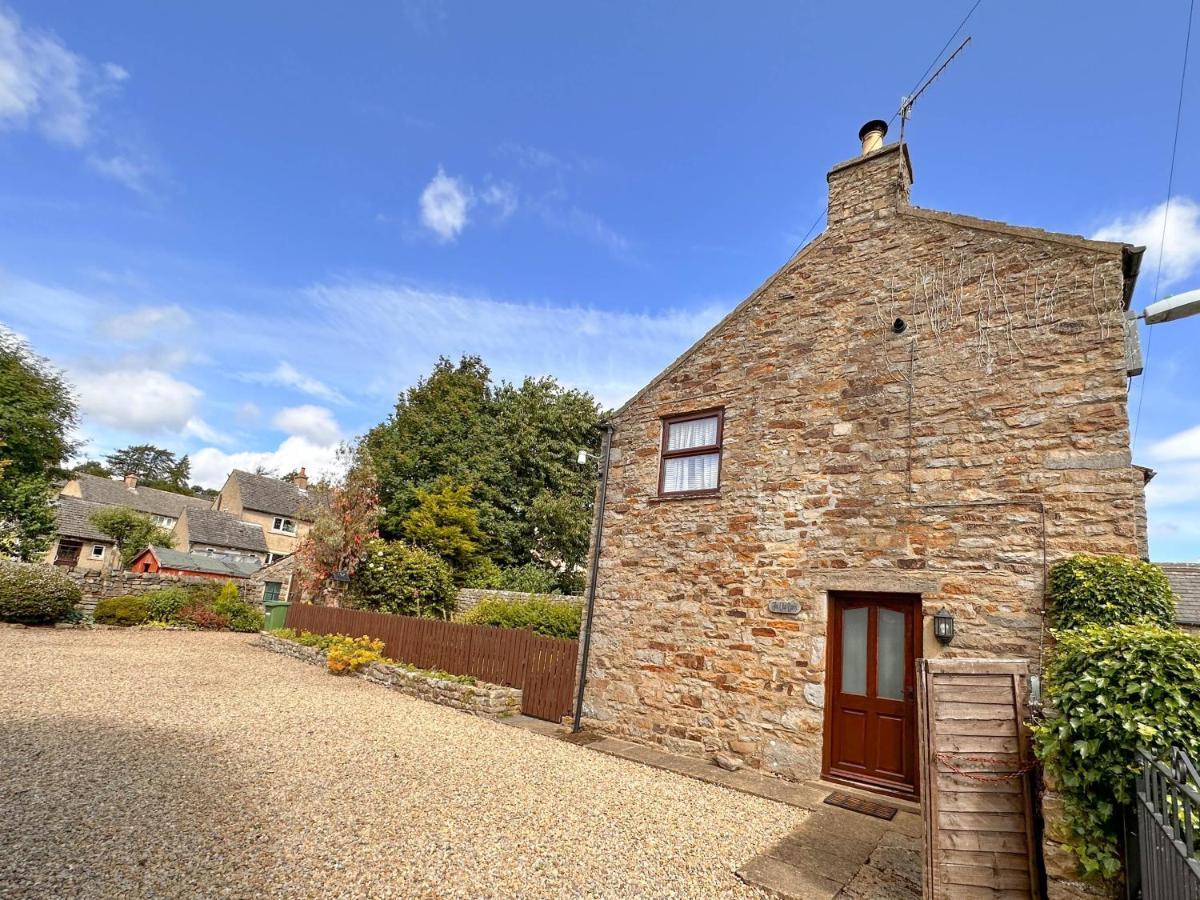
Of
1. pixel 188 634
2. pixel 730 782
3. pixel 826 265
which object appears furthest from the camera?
pixel 188 634

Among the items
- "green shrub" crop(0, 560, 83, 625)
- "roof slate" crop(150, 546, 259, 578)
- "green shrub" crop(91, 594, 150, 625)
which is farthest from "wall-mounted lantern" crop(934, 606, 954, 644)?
"roof slate" crop(150, 546, 259, 578)

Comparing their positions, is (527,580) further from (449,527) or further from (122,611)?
(122,611)

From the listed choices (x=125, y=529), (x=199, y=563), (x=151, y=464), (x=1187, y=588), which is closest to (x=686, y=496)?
(x=1187, y=588)

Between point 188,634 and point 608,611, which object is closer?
point 608,611

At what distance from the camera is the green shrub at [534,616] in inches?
579

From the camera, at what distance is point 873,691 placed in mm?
7094

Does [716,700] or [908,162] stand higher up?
[908,162]

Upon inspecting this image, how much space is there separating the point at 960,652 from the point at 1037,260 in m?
4.75

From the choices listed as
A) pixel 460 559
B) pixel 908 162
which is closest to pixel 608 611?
pixel 908 162

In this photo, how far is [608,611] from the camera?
9.59 metres

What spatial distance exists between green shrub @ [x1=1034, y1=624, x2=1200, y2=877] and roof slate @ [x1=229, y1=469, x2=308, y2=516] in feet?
152

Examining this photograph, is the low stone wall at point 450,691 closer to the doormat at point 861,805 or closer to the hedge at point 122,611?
the doormat at point 861,805

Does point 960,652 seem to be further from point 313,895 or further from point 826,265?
point 313,895

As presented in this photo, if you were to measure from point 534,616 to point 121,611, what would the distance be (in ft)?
45.7
